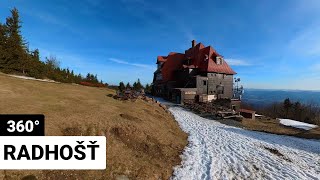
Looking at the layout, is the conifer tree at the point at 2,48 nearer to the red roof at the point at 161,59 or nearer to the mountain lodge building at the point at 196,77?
the mountain lodge building at the point at 196,77

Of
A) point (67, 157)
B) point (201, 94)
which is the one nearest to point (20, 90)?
point (67, 157)

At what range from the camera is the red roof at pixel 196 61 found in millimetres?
46906

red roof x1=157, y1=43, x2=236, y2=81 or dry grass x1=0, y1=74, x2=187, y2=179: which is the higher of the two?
red roof x1=157, y1=43, x2=236, y2=81

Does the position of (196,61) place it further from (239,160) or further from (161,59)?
(239,160)

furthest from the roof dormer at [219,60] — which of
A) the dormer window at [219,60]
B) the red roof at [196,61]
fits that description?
the red roof at [196,61]

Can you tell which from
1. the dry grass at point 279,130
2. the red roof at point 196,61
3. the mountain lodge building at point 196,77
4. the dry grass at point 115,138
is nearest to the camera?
A: the dry grass at point 115,138

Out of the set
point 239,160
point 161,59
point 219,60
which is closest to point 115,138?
point 239,160

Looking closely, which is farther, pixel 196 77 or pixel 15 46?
pixel 196 77

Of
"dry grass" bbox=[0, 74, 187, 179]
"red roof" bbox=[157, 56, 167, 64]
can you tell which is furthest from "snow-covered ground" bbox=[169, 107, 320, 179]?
"red roof" bbox=[157, 56, 167, 64]

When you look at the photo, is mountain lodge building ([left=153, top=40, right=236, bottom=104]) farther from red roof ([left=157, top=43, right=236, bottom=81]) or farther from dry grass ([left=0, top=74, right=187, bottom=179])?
dry grass ([left=0, top=74, right=187, bottom=179])

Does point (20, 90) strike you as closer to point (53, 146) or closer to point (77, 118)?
point (77, 118)

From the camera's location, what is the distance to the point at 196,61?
4934 centimetres

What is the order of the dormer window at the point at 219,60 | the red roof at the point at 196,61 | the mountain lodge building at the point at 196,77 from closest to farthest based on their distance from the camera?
1. the mountain lodge building at the point at 196,77
2. the red roof at the point at 196,61
3. the dormer window at the point at 219,60

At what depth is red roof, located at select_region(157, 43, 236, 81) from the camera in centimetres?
4691
